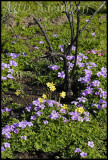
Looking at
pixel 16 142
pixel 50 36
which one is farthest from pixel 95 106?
pixel 50 36

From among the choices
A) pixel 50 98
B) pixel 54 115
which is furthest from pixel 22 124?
pixel 50 98

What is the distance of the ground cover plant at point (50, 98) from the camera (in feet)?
11.2

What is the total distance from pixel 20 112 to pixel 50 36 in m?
2.52

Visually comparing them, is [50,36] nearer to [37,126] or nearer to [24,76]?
[24,76]

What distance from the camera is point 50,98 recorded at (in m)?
3.98

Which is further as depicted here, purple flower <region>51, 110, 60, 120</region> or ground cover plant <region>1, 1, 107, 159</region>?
purple flower <region>51, 110, 60, 120</region>

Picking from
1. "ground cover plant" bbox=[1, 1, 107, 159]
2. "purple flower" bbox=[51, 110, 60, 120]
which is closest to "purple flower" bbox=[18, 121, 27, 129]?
"ground cover plant" bbox=[1, 1, 107, 159]

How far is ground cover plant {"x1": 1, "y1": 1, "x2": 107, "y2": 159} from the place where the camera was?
341cm

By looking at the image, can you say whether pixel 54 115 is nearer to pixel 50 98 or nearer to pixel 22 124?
pixel 50 98

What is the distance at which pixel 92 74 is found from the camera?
458 centimetres

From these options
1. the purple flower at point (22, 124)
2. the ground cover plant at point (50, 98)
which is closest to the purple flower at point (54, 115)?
the ground cover plant at point (50, 98)

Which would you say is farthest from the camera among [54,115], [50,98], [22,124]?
[50,98]

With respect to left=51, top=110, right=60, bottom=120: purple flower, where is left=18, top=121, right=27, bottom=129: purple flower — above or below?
below

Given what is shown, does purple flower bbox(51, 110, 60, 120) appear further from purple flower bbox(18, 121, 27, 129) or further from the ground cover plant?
purple flower bbox(18, 121, 27, 129)
